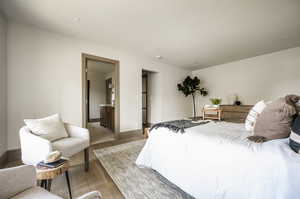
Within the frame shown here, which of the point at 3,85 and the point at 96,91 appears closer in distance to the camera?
the point at 3,85

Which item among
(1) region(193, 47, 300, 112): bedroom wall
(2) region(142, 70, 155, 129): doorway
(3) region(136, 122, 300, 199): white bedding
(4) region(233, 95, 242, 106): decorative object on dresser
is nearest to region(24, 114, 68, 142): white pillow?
(3) region(136, 122, 300, 199): white bedding

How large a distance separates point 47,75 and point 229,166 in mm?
3323

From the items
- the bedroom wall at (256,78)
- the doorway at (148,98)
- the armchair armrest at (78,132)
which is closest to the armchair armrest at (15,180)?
the armchair armrest at (78,132)

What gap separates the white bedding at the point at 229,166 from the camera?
0.79 m

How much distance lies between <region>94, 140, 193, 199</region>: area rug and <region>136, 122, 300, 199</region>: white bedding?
0.14 metres

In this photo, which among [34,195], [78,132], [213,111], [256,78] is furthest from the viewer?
[256,78]

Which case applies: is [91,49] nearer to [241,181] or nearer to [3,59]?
[3,59]

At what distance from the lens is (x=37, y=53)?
240 cm

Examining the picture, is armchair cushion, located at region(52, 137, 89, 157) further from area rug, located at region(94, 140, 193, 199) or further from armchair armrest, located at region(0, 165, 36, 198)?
armchair armrest, located at region(0, 165, 36, 198)

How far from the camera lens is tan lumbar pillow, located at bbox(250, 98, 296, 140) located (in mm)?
1021

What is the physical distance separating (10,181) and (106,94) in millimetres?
6378

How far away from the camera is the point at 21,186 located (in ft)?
2.57

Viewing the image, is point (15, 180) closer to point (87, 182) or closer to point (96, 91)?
point (87, 182)

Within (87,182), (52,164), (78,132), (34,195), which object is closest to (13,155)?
(78,132)
